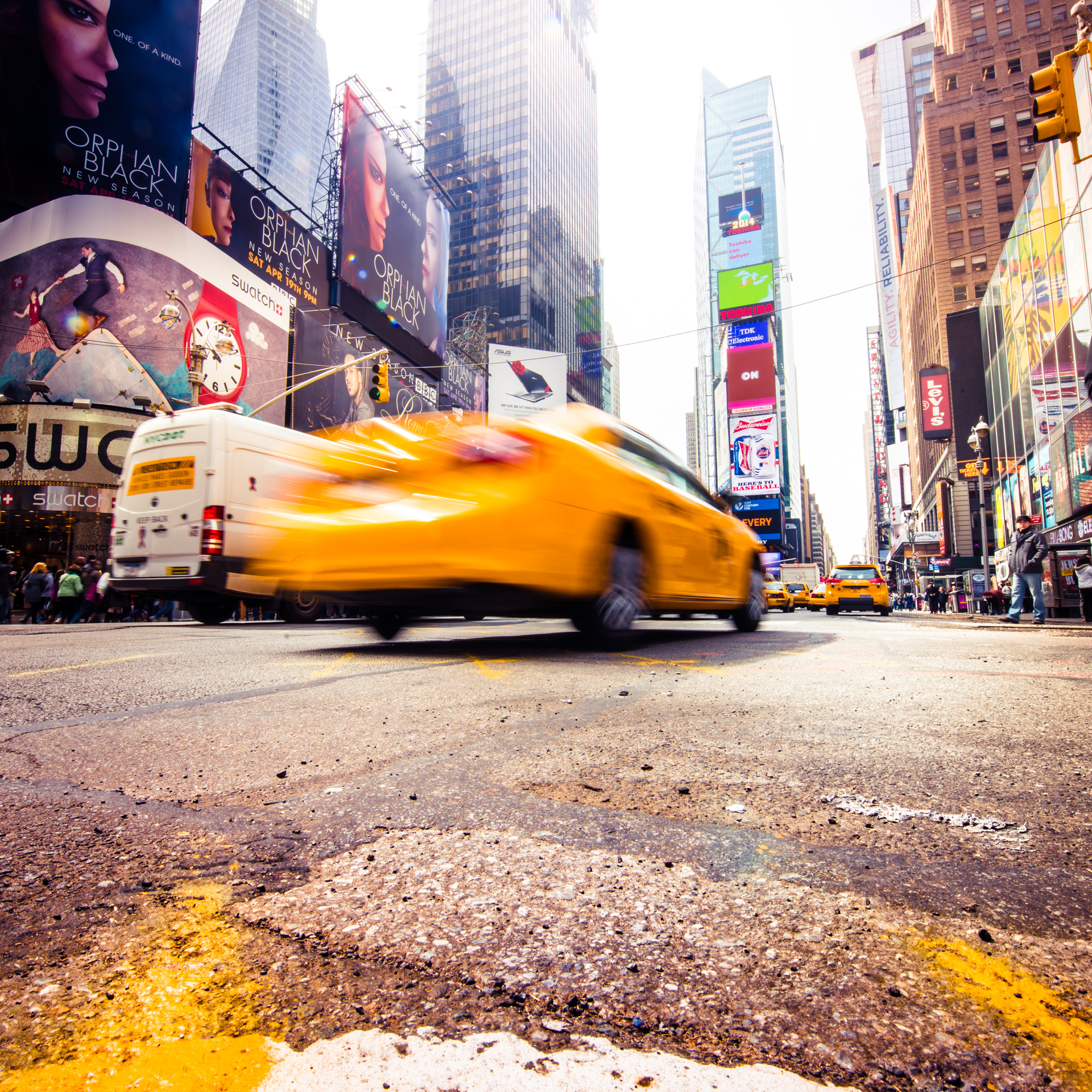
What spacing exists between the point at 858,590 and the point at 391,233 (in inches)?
1249

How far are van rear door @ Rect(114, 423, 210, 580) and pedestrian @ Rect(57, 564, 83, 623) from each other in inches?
239

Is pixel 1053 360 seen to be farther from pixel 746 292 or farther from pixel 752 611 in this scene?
pixel 746 292

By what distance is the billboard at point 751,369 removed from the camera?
260 feet

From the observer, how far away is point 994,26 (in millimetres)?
65688

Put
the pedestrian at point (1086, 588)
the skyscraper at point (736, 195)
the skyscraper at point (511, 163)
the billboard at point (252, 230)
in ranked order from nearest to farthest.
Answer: the pedestrian at point (1086, 588) → the billboard at point (252, 230) → the skyscraper at point (511, 163) → the skyscraper at point (736, 195)

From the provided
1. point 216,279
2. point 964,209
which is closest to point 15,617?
point 216,279

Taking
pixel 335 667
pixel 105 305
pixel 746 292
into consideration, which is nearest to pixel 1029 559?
pixel 335 667

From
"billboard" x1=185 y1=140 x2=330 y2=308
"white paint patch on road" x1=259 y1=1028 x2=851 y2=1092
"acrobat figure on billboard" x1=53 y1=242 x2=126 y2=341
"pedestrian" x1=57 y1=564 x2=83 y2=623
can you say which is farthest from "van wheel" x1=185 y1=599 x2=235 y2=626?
"billboard" x1=185 y1=140 x2=330 y2=308

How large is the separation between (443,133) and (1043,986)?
11597 cm

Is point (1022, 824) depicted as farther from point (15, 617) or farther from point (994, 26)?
point (994, 26)

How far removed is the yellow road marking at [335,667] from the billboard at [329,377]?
904 inches

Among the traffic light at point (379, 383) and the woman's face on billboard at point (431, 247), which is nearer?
the traffic light at point (379, 383)

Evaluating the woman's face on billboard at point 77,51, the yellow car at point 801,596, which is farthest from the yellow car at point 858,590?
the woman's face on billboard at point 77,51

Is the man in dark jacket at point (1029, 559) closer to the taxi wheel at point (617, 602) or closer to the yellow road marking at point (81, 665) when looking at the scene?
the taxi wheel at point (617, 602)
